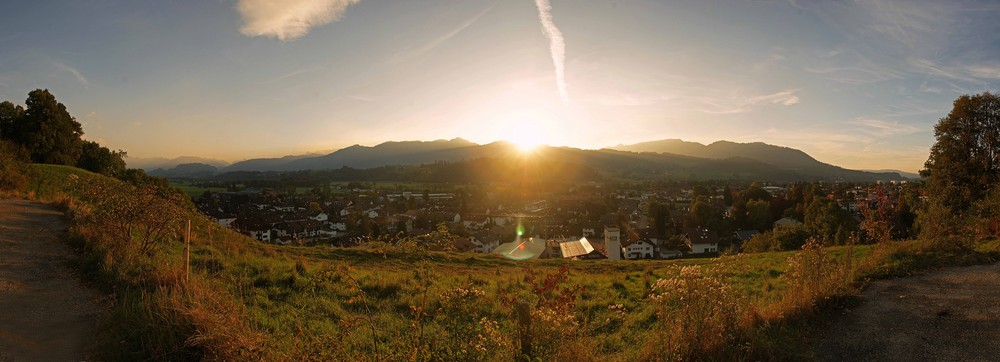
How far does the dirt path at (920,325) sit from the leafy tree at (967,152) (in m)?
16.3

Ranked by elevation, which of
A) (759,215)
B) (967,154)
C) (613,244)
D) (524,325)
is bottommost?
(613,244)

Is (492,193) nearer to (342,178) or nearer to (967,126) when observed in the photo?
(342,178)

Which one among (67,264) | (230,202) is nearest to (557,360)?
(67,264)

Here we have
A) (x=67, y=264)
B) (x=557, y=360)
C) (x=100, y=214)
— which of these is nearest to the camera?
(x=557, y=360)

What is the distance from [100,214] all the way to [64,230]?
3.33 m

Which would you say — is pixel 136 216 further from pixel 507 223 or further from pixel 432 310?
pixel 507 223

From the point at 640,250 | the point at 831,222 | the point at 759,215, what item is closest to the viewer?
the point at 831,222

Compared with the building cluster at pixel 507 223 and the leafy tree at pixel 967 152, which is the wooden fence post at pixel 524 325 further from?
the leafy tree at pixel 967 152

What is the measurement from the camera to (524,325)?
14.9ft

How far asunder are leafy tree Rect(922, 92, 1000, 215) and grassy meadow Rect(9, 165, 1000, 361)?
1064cm

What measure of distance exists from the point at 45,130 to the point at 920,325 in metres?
41.8

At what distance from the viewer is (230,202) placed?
224 ft

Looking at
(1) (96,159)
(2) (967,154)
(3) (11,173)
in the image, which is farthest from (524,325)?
(1) (96,159)

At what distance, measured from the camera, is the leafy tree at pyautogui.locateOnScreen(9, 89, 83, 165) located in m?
26.9
